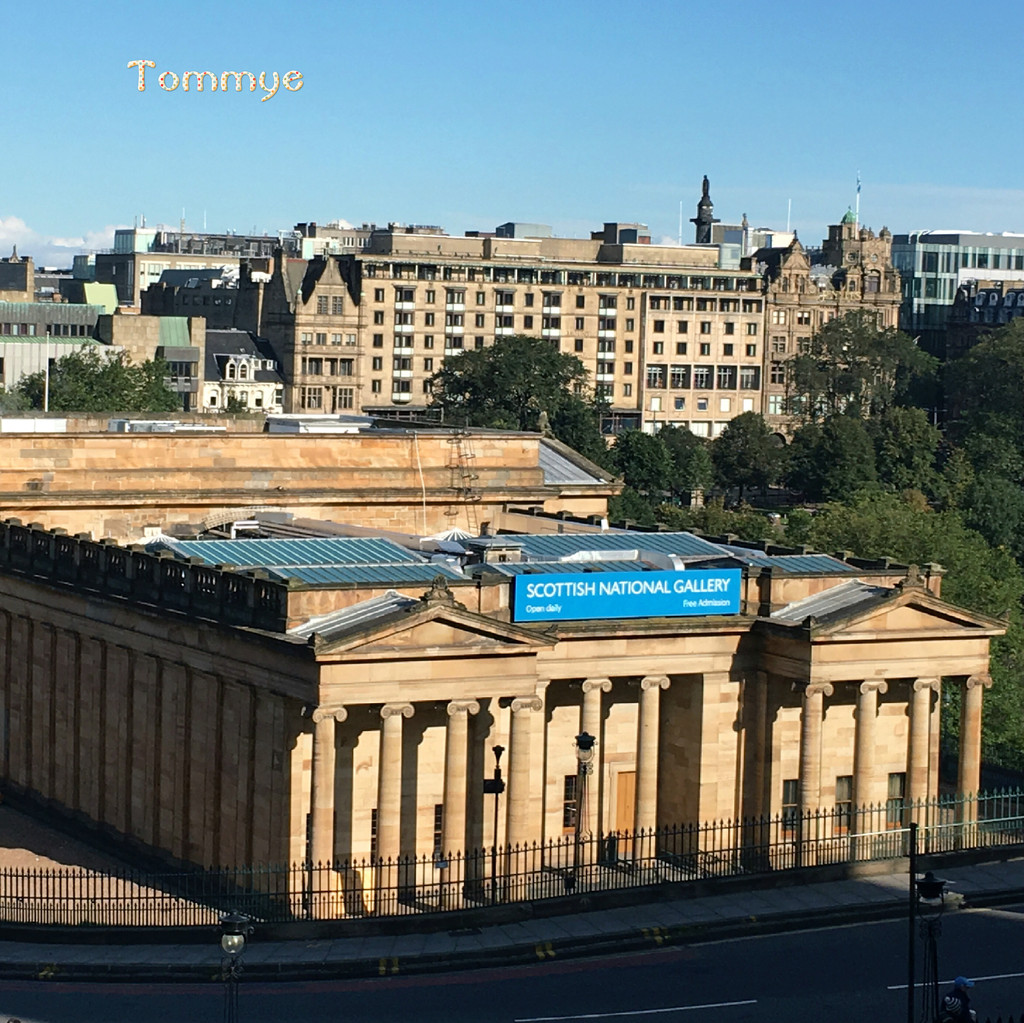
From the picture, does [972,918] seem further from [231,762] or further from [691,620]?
[231,762]

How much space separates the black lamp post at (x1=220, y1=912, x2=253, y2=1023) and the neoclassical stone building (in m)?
10.0

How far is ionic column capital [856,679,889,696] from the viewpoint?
78.2 meters

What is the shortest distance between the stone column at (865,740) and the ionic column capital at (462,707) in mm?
13167

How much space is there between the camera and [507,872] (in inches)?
2847

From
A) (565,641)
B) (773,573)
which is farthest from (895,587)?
(565,641)

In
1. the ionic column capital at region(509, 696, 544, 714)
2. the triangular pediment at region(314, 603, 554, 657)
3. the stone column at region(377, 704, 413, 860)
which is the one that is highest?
the triangular pediment at region(314, 603, 554, 657)

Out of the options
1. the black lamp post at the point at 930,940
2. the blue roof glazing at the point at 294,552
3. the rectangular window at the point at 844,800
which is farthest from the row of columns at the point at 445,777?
Answer: the black lamp post at the point at 930,940

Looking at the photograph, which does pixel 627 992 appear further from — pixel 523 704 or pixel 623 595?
pixel 623 595

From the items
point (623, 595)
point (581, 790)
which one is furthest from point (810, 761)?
point (623, 595)

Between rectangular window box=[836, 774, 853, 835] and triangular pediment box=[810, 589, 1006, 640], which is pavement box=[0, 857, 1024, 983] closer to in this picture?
rectangular window box=[836, 774, 853, 835]

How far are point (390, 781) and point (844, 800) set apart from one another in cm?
1666

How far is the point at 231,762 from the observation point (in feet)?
254

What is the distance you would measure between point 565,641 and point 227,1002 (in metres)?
20.1

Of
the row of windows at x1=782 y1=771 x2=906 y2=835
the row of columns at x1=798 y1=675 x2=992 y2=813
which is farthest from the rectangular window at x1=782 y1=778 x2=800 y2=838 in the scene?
the row of columns at x1=798 y1=675 x2=992 y2=813
